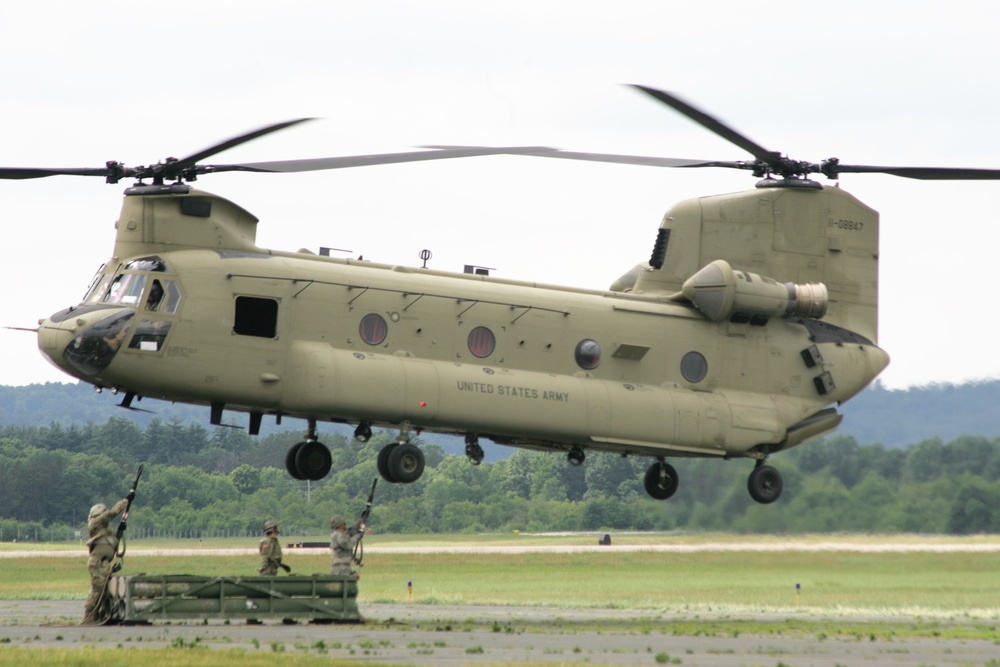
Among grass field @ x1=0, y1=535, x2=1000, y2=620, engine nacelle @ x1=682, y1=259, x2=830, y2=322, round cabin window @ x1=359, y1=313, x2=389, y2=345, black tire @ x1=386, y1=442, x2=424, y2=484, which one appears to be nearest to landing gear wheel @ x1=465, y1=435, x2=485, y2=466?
black tire @ x1=386, y1=442, x2=424, y2=484

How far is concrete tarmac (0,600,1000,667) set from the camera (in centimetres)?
2048

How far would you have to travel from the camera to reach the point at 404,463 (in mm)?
26500

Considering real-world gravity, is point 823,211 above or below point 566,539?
above

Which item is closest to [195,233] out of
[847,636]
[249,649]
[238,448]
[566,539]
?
[249,649]

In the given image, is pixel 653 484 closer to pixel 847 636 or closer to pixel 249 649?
pixel 847 636

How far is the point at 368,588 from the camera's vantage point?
134ft

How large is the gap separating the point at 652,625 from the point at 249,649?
28.1 feet

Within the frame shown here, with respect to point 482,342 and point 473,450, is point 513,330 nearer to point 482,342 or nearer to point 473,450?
point 482,342

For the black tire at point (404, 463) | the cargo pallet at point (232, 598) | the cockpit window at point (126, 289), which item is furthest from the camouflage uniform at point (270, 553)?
the cockpit window at point (126, 289)

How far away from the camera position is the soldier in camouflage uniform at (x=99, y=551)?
25.4m

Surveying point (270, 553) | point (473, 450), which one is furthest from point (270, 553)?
point (473, 450)

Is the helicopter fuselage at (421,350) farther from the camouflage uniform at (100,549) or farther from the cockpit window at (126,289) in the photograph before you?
the camouflage uniform at (100,549)

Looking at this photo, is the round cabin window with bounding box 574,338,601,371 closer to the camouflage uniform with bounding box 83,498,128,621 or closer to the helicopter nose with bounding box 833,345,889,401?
the helicopter nose with bounding box 833,345,889,401

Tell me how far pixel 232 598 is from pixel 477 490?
119ft
